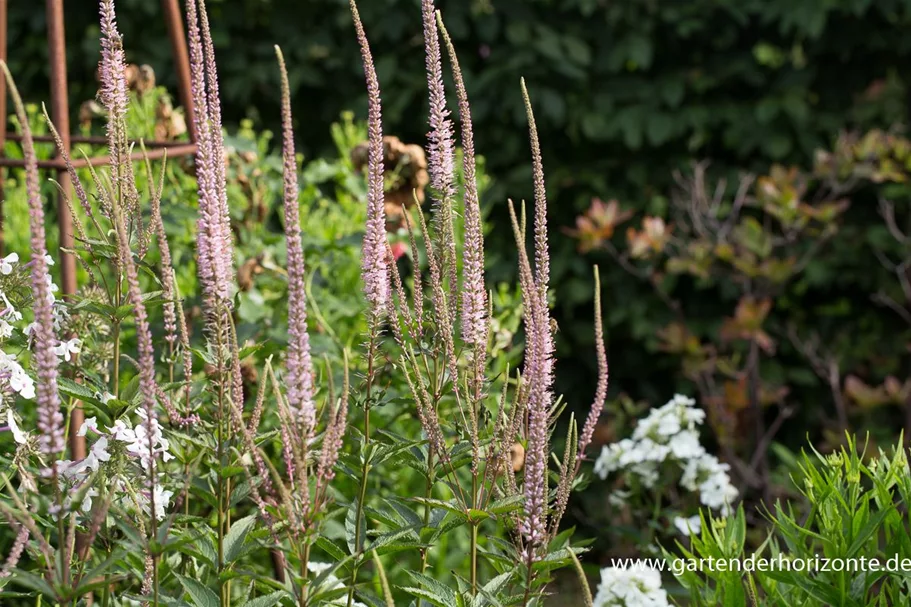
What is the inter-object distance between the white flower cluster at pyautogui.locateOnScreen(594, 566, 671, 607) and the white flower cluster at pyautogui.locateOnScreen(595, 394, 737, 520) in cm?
70

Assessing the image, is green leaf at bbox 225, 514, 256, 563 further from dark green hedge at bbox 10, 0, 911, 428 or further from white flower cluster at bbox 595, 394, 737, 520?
dark green hedge at bbox 10, 0, 911, 428

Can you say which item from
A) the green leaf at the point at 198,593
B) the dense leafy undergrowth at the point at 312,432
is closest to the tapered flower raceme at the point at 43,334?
the dense leafy undergrowth at the point at 312,432

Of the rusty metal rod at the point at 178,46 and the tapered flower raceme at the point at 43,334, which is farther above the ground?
the rusty metal rod at the point at 178,46

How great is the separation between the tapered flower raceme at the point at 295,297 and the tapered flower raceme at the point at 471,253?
31 centimetres

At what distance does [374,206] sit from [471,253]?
181 mm

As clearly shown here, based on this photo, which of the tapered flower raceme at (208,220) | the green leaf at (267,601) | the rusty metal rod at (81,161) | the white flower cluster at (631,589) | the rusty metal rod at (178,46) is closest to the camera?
the tapered flower raceme at (208,220)

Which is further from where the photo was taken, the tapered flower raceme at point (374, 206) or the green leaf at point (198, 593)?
the green leaf at point (198, 593)

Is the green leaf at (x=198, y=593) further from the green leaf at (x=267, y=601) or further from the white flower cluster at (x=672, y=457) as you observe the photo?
the white flower cluster at (x=672, y=457)

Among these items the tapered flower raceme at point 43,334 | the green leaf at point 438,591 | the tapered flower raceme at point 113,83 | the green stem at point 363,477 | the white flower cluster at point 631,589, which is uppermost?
the tapered flower raceme at point 113,83

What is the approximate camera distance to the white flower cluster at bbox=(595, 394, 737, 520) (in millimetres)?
2812

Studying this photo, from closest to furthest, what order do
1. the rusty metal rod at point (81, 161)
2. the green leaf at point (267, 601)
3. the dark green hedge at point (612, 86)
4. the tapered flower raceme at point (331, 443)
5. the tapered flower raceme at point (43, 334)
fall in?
the tapered flower raceme at point (43, 334)
the tapered flower raceme at point (331, 443)
the green leaf at point (267, 601)
the rusty metal rod at point (81, 161)
the dark green hedge at point (612, 86)

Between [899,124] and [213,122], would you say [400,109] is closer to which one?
[899,124]

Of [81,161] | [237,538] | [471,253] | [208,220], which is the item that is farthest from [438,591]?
[81,161]

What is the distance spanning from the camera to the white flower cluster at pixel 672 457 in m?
2.81
